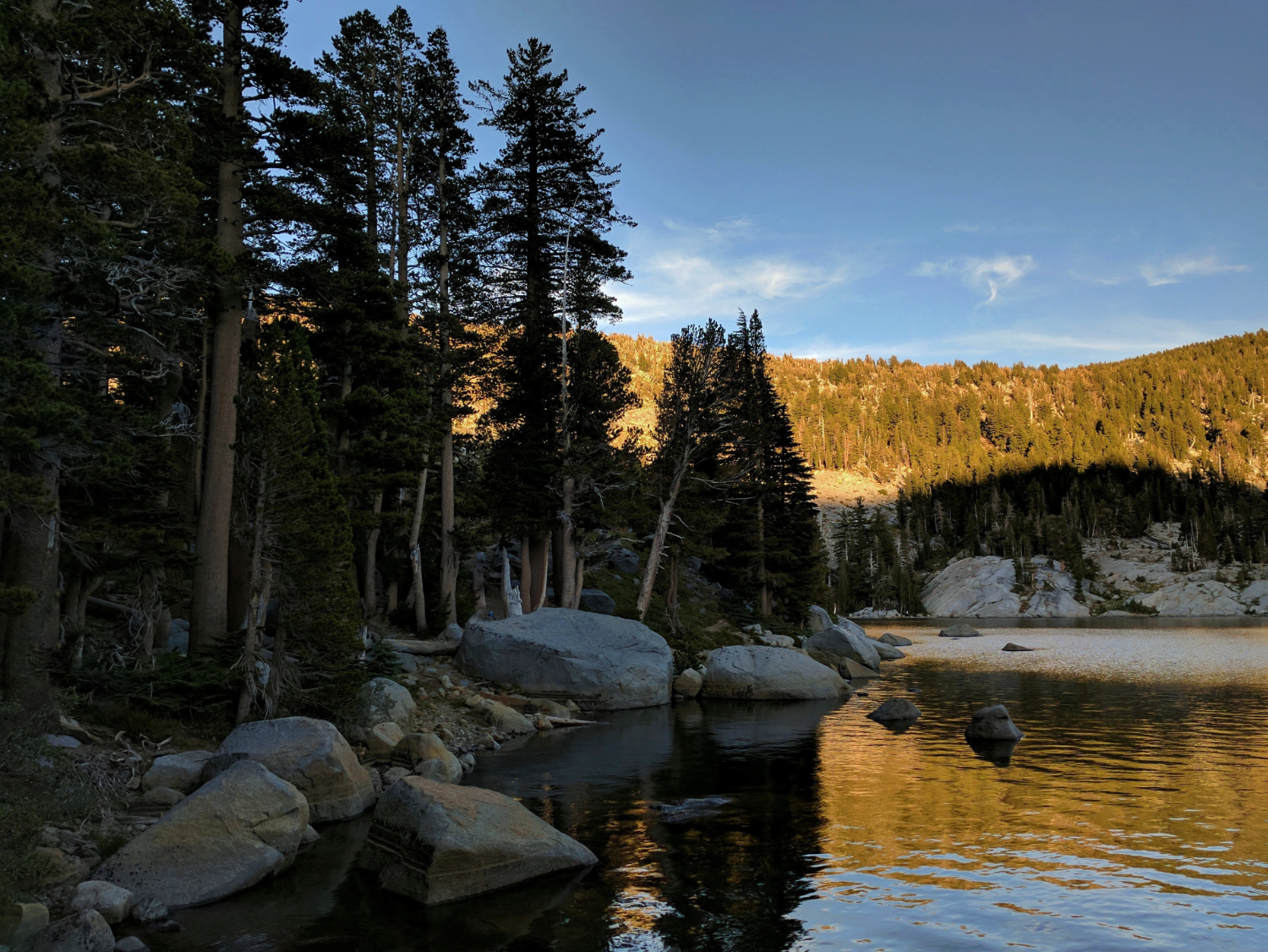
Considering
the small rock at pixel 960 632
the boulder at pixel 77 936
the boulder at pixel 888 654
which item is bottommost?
the small rock at pixel 960 632

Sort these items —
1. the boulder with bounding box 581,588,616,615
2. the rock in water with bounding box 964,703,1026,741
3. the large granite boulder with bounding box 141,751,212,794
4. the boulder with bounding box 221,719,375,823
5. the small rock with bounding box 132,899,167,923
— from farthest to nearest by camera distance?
1. the boulder with bounding box 581,588,616,615
2. the rock in water with bounding box 964,703,1026,741
3. the boulder with bounding box 221,719,375,823
4. the large granite boulder with bounding box 141,751,212,794
5. the small rock with bounding box 132,899,167,923

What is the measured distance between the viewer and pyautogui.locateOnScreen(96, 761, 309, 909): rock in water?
396 inches

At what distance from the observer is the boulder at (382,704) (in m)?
18.9

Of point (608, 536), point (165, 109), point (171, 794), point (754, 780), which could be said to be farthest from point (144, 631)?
point (608, 536)

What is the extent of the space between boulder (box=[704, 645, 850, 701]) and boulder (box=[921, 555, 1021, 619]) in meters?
103

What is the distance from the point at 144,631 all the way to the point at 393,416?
1142 centimetres

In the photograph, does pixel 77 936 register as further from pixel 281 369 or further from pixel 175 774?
pixel 281 369

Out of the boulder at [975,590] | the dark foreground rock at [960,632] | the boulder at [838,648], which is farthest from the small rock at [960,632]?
the boulder at [838,648]

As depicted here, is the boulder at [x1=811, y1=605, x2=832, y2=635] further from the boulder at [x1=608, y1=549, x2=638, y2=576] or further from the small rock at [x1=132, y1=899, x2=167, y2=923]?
the small rock at [x1=132, y1=899, x2=167, y2=923]

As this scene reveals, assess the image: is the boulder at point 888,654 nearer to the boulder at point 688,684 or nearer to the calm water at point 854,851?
the boulder at point 688,684

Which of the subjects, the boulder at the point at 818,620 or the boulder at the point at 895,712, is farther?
the boulder at the point at 818,620

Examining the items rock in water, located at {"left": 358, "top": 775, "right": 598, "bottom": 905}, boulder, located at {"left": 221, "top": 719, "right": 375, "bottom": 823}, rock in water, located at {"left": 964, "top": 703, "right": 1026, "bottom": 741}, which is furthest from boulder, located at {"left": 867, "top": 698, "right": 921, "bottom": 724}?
boulder, located at {"left": 221, "top": 719, "right": 375, "bottom": 823}

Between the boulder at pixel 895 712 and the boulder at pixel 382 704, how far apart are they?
14272 millimetres

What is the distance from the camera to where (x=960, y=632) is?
271ft
